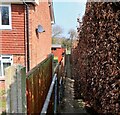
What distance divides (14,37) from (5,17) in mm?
1153

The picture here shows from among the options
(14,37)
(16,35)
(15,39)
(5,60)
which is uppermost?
(16,35)

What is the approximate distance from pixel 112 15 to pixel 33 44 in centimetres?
1008

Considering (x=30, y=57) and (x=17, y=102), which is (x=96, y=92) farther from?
(x=30, y=57)

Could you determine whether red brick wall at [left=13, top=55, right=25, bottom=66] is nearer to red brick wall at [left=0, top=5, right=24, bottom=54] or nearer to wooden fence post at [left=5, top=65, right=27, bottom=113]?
red brick wall at [left=0, top=5, right=24, bottom=54]

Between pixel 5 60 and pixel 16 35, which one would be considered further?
pixel 16 35

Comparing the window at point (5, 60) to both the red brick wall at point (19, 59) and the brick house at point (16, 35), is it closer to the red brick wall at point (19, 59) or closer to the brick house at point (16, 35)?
the brick house at point (16, 35)

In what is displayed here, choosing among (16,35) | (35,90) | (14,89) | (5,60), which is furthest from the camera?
(16,35)

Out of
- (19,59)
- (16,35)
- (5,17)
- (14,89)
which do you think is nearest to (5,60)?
(19,59)

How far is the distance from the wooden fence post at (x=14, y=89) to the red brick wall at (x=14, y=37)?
441 inches

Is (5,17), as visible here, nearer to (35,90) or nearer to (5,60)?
(5,60)

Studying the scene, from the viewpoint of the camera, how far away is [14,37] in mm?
13391

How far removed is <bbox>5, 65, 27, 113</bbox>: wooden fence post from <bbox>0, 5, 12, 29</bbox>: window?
11.5 metres

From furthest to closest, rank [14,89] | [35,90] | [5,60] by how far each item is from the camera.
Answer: [5,60] < [35,90] < [14,89]

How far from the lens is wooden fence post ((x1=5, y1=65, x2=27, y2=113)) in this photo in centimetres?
212
